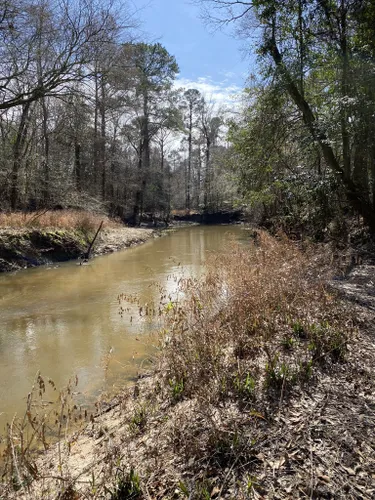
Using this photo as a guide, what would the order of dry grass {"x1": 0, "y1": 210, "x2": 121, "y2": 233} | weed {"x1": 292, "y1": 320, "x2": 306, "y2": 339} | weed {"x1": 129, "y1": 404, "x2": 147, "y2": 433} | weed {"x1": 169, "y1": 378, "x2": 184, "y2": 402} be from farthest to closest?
dry grass {"x1": 0, "y1": 210, "x2": 121, "y2": 233} < weed {"x1": 292, "y1": 320, "x2": 306, "y2": 339} < weed {"x1": 169, "y1": 378, "x2": 184, "y2": 402} < weed {"x1": 129, "y1": 404, "x2": 147, "y2": 433}

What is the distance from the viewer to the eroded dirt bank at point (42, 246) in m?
12.8

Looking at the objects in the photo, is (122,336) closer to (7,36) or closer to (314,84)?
(7,36)

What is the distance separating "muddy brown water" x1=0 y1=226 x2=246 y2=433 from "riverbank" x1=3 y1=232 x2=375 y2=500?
84cm

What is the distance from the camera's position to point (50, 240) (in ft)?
48.2

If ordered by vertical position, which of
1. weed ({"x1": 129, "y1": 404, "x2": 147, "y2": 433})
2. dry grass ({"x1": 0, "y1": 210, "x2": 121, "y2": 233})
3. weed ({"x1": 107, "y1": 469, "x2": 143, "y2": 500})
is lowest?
weed ({"x1": 129, "y1": 404, "x2": 147, "y2": 433})

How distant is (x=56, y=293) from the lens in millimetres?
9625

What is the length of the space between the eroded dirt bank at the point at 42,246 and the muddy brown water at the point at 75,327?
0.81 m

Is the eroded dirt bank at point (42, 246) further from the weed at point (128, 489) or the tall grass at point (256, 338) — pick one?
the weed at point (128, 489)

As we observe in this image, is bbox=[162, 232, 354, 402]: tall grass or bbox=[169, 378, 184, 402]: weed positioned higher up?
bbox=[162, 232, 354, 402]: tall grass

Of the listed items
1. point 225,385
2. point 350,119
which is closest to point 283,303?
point 225,385

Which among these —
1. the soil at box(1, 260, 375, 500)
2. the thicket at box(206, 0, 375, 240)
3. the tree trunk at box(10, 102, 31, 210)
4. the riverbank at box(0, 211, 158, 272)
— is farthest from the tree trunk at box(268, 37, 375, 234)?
the riverbank at box(0, 211, 158, 272)

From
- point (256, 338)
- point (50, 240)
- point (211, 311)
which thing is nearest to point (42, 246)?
point (50, 240)

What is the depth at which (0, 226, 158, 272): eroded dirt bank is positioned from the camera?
504 inches

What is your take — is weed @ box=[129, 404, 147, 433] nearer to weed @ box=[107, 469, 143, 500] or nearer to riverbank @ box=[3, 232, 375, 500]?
riverbank @ box=[3, 232, 375, 500]
